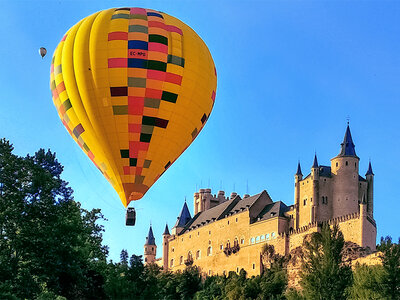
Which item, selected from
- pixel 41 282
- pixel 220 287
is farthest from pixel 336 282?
pixel 220 287

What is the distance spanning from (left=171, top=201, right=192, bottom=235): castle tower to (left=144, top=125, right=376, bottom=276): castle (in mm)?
2471

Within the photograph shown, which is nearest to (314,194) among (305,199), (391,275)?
(305,199)

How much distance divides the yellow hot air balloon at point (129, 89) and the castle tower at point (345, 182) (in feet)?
186

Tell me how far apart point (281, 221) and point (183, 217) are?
4016 cm

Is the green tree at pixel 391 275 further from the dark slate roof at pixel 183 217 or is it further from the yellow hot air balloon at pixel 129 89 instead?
the dark slate roof at pixel 183 217

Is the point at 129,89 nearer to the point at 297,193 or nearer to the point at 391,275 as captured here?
the point at 391,275

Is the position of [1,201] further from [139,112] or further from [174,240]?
[174,240]

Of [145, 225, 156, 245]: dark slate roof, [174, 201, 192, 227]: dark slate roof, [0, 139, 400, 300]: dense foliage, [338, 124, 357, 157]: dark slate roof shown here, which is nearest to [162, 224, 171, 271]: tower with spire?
[174, 201, 192, 227]: dark slate roof

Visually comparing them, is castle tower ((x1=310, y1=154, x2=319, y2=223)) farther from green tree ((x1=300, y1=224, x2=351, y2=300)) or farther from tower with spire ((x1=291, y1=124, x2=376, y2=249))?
green tree ((x1=300, y1=224, x2=351, y2=300))

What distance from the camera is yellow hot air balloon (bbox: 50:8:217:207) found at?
1511 inches

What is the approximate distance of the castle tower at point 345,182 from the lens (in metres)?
93.4

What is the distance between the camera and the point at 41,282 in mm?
48125

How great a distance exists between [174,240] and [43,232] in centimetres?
8650

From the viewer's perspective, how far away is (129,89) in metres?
38.4
